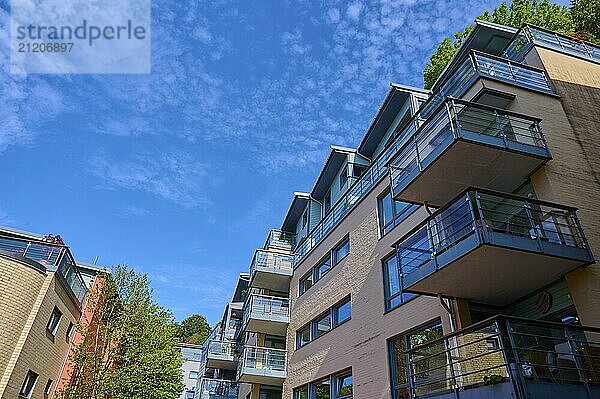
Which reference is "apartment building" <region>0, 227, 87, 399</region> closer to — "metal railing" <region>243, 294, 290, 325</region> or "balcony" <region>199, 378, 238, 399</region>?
"metal railing" <region>243, 294, 290, 325</region>

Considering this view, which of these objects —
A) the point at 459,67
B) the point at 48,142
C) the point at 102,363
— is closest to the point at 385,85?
the point at 459,67

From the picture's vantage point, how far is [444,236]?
8797 mm

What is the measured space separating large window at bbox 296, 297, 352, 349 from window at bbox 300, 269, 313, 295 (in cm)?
203

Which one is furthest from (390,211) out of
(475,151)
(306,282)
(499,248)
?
(306,282)

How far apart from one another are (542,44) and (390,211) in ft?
21.3

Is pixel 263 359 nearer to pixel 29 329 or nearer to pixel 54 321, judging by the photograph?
pixel 54 321

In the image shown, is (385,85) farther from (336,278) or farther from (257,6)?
(336,278)

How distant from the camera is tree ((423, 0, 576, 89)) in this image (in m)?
23.4

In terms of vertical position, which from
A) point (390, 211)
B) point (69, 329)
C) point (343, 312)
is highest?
point (390, 211)

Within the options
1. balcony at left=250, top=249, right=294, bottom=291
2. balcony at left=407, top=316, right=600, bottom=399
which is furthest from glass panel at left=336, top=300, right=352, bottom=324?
balcony at left=407, top=316, right=600, bottom=399

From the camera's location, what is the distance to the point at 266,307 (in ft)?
68.2

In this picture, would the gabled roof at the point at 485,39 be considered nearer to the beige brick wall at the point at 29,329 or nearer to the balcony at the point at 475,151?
the balcony at the point at 475,151

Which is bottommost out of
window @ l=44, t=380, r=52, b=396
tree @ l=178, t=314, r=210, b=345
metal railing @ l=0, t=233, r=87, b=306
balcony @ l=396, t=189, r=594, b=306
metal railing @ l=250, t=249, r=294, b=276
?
window @ l=44, t=380, r=52, b=396

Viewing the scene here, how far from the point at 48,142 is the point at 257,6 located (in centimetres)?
1174
